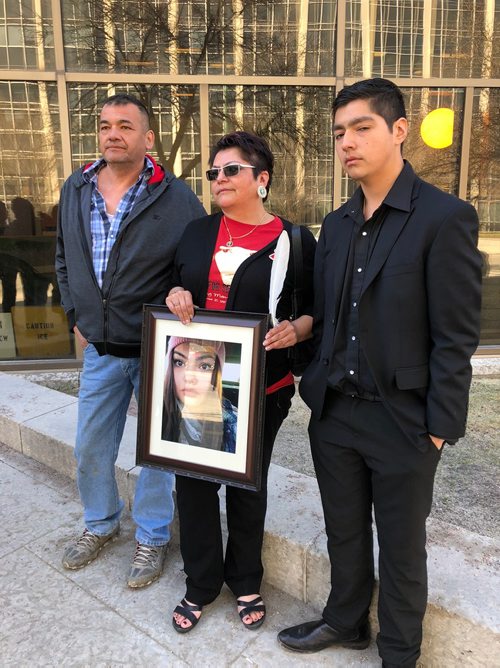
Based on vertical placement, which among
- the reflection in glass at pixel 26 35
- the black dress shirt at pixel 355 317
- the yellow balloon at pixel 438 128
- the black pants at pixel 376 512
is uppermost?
the reflection in glass at pixel 26 35

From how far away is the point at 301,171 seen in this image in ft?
19.3

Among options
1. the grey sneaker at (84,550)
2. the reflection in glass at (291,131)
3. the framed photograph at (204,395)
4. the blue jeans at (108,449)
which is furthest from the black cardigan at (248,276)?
the reflection in glass at (291,131)

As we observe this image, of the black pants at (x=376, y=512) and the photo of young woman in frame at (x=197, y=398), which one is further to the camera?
the photo of young woman in frame at (x=197, y=398)

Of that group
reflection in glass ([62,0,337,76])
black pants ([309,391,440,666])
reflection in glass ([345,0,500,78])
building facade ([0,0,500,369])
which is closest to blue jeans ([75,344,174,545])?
black pants ([309,391,440,666])

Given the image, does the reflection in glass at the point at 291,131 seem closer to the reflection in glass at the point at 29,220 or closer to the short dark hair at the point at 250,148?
the reflection in glass at the point at 29,220

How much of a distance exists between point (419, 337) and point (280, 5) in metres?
5.03

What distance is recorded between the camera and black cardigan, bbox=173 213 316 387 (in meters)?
2.18

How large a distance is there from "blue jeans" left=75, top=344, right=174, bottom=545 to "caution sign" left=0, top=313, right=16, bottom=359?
12.3ft

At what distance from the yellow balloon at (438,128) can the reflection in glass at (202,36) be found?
1216 millimetres

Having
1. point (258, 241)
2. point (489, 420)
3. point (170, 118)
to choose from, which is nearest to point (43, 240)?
point (170, 118)

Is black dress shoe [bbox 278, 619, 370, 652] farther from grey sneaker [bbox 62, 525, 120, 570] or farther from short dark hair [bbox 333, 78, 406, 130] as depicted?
short dark hair [bbox 333, 78, 406, 130]

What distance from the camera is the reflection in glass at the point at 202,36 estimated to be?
5.46 meters

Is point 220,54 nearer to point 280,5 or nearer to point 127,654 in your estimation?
point 280,5

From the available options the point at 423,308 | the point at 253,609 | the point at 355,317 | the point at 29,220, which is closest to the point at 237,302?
the point at 355,317
